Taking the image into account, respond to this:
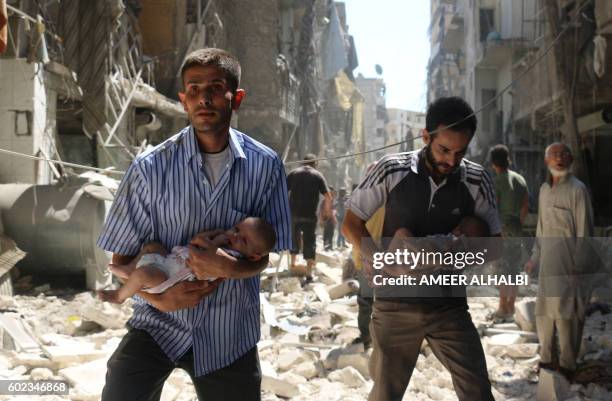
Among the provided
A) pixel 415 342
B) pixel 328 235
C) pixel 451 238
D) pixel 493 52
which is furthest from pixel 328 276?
pixel 493 52

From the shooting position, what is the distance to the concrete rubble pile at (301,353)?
423 cm

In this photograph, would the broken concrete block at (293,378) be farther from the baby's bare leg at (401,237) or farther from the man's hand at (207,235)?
the man's hand at (207,235)

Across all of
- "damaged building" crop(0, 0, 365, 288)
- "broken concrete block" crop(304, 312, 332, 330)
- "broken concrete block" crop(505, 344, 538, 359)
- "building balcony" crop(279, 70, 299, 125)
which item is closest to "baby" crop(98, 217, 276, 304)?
"damaged building" crop(0, 0, 365, 288)

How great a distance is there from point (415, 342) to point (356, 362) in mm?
2114

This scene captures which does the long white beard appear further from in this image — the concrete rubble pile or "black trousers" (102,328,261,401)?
"black trousers" (102,328,261,401)

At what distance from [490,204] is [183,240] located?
59.2 inches

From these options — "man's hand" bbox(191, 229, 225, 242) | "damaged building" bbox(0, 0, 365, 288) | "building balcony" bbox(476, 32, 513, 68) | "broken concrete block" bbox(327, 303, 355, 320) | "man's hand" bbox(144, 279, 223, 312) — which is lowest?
"broken concrete block" bbox(327, 303, 355, 320)

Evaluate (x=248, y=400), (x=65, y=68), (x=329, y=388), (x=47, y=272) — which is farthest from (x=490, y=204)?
(x=65, y=68)

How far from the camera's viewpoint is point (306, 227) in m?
9.00

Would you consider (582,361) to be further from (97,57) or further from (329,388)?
(97,57)

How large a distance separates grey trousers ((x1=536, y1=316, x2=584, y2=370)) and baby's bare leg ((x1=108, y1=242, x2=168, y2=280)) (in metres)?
3.26

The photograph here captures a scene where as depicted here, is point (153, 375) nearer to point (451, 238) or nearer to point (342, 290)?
point (451, 238)

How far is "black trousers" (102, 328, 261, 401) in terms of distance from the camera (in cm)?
196

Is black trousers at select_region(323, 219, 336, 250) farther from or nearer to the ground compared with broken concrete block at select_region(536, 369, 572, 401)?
farther from the ground
